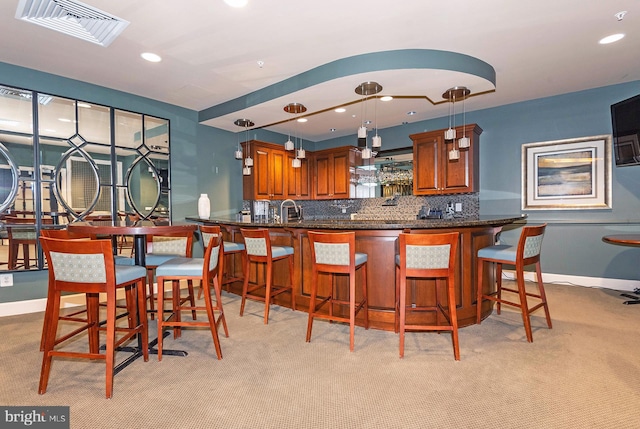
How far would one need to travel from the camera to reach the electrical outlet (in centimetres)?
349

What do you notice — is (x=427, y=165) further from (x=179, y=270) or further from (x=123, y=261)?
(x=123, y=261)

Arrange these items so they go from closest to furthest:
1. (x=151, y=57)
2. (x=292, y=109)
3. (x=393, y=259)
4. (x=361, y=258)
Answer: (x=361, y=258) → (x=393, y=259) → (x=151, y=57) → (x=292, y=109)

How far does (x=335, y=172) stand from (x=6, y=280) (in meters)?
4.85

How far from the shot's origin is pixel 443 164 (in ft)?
16.4

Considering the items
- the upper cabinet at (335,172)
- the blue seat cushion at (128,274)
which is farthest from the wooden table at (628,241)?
the blue seat cushion at (128,274)

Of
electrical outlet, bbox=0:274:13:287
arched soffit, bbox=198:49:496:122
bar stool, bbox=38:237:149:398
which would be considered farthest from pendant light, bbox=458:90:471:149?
electrical outlet, bbox=0:274:13:287

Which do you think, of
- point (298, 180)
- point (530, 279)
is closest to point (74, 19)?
point (298, 180)

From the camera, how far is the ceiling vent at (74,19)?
2.50m

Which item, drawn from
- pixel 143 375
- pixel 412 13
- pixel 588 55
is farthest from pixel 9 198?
pixel 588 55

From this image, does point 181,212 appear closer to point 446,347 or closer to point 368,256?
point 368,256

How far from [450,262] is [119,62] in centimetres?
383

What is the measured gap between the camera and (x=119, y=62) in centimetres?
343

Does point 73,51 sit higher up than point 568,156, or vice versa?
point 73,51

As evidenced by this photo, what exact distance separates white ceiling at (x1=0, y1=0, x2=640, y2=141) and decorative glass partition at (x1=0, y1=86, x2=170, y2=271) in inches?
17.6
